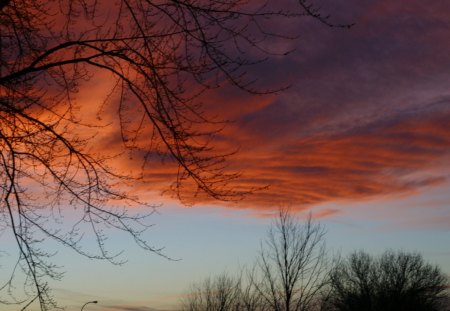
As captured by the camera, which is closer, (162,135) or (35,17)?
(162,135)

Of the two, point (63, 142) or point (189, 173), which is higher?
point (63, 142)

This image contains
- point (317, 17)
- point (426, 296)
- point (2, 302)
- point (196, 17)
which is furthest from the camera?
point (426, 296)

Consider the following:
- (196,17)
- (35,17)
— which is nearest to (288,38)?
(196,17)

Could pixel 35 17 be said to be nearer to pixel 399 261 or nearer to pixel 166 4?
pixel 166 4

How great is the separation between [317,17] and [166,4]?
186 centimetres

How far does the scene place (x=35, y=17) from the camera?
8.01 metres

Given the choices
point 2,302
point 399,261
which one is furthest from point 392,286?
point 2,302

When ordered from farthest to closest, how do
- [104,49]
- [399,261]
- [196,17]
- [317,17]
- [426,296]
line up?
[399,261]
[426,296]
[104,49]
[196,17]
[317,17]

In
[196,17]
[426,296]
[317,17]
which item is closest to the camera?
[317,17]

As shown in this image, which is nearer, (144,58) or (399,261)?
(144,58)

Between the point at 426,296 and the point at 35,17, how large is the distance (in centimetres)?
6836

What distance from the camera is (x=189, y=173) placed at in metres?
7.27

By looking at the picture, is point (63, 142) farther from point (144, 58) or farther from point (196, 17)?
point (196, 17)

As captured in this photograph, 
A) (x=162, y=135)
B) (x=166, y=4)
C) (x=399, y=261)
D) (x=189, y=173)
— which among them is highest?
(x=399, y=261)
